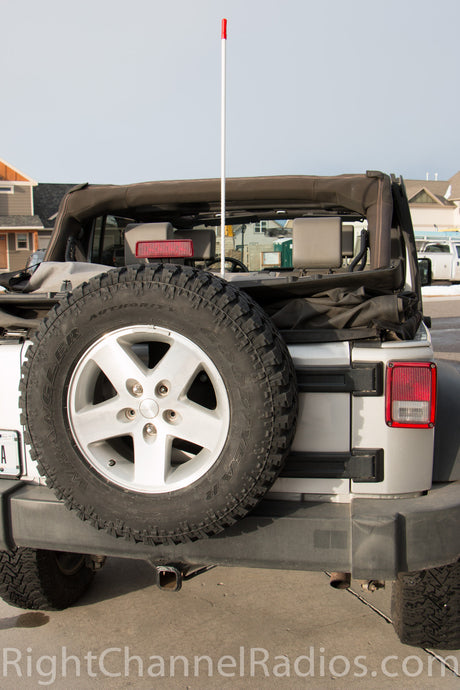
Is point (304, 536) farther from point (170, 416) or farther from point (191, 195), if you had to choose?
point (191, 195)

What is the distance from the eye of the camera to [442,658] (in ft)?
8.95

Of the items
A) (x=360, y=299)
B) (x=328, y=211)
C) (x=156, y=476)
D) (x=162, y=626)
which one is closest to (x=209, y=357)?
(x=156, y=476)

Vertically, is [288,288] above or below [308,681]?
above


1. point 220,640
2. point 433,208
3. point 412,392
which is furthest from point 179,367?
point 433,208

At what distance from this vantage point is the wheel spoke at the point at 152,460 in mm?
2307

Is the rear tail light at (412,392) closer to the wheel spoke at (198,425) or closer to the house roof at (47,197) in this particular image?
the wheel spoke at (198,425)

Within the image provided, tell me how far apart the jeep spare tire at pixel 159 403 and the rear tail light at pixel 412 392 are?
402 millimetres

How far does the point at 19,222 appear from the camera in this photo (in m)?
37.4

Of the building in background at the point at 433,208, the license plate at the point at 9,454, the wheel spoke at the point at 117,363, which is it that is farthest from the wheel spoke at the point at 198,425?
the building in background at the point at 433,208

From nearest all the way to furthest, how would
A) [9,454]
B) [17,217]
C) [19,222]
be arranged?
[9,454] < [19,222] < [17,217]

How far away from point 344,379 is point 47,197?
136 feet

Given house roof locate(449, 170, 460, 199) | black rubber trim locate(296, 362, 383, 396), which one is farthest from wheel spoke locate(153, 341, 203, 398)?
house roof locate(449, 170, 460, 199)

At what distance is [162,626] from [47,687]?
23.9 inches

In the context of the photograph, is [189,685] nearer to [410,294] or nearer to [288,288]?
[288,288]
